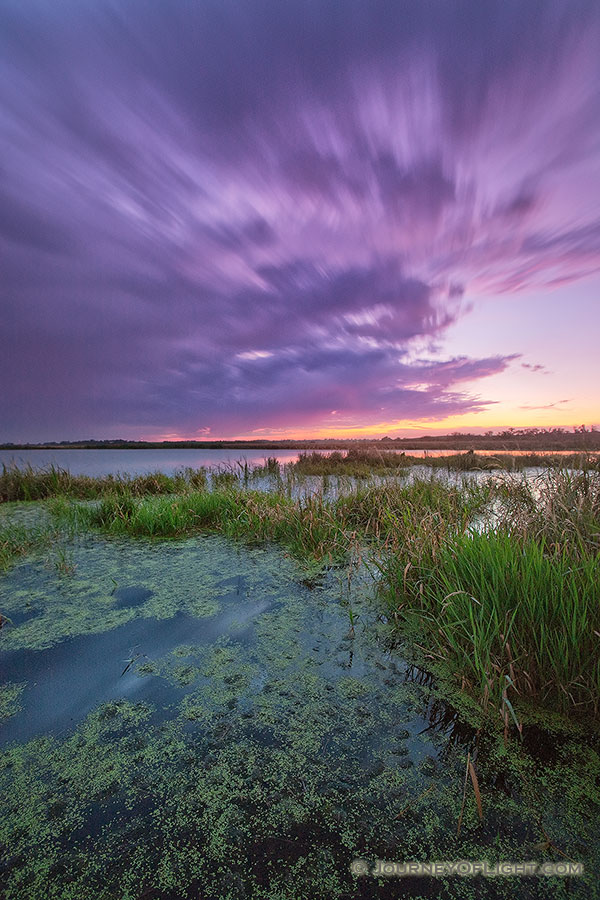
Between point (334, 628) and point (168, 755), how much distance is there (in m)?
1.41

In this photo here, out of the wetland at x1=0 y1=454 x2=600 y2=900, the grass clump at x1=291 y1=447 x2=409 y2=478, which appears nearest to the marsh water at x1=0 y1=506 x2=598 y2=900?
the wetland at x1=0 y1=454 x2=600 y2=900

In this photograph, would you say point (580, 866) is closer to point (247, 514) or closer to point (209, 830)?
point (209, 830)

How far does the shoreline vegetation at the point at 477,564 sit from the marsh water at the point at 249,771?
0.83 ft

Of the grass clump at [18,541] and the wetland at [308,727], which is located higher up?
the grass clump at [18,541]

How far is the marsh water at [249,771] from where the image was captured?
115cm

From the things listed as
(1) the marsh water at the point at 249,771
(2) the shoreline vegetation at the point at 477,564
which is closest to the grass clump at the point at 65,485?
(2) the shoreline vegetation at the point at 477,564

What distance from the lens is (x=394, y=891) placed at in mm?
1092

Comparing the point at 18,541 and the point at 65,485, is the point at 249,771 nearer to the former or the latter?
the point at 18,541

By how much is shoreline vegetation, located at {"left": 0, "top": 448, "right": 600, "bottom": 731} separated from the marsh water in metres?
0.25

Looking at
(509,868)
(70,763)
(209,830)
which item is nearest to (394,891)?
(509,868)

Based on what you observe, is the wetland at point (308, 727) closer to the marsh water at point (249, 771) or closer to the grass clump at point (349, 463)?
the marsh water at point (249, 771)

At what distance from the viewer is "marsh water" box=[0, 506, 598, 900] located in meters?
1.15

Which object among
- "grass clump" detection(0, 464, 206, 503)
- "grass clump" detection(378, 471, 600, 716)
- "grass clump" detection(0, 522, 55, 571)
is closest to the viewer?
"grass clump" detection(378, 471, 600, 716)

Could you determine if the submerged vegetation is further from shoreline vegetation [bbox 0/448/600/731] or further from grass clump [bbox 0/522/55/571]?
grass clump [bbox 0/522/55/571]
